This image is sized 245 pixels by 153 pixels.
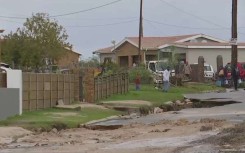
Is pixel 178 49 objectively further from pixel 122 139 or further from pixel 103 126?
pixel 122 139

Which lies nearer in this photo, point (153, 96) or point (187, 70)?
point (153, 96)

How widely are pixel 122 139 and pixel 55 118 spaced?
615 centimetres

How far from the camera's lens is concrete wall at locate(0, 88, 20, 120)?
73.7 ft

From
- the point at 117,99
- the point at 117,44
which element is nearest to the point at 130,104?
the point at 117,99

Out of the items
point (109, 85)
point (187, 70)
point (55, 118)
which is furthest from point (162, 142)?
point (187, 70)

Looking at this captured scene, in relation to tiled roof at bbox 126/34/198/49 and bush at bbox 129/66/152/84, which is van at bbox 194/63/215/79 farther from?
bush at bbox 129/66/152/84

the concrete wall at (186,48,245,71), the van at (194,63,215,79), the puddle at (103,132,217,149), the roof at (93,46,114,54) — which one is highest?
the roof at (93,46,114,54)

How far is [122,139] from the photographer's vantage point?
1720 centimetres

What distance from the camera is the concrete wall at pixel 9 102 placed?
22453 millimetres

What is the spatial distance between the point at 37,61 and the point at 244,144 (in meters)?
43.5

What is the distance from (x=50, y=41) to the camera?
61.0 meters

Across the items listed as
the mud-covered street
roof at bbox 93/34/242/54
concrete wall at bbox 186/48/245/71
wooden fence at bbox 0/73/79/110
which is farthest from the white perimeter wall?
concrete wall at bbox 186/48/245/71

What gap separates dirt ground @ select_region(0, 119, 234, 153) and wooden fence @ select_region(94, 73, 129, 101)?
10494 mm

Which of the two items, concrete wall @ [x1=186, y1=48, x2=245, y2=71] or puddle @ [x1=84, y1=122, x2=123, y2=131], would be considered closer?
puddle @ [x1=84, y1=122, x2=123, y2=131]
